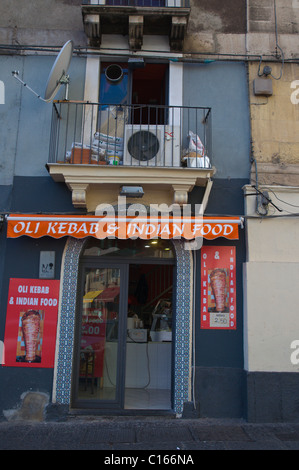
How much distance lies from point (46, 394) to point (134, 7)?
267 inches

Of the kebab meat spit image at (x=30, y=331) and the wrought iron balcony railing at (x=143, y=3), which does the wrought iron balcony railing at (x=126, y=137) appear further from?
the kebab meat spit image at (x=30, y=331)

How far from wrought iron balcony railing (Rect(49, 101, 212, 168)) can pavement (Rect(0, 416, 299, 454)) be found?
13.7 ft

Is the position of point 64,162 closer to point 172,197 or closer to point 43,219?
point 43,219

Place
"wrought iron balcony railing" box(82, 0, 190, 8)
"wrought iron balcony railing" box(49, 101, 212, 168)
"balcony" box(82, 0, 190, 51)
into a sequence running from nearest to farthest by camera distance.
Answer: "wrought iron balcony railing" box(49, 101, 212, 168) < "balcony" box(82, 0, 190, 51) < "wrought iron balcony railing" box(82, 0, 190, 8)

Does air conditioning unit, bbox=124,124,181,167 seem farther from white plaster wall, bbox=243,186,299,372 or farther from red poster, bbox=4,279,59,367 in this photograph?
red poster, bbox=4,279,59,367

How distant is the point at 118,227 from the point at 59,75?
284 cm

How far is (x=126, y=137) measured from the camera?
22.5 ft

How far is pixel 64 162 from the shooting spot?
6.83m

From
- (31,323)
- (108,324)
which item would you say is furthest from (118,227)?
(31,323)

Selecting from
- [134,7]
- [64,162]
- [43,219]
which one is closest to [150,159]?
[64,162]

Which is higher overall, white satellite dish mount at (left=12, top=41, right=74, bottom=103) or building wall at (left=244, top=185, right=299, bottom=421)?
white satellite dish mount at (left=12, top=41, right=74, bottom=103)

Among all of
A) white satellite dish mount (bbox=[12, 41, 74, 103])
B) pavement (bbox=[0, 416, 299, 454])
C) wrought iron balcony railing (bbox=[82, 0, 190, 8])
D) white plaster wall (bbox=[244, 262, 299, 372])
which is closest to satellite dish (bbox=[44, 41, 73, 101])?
white satellite dish mount (bbox=[12, 41, 74, 103])

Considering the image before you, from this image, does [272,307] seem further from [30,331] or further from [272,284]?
[30,331]

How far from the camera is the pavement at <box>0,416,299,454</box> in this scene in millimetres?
5125
